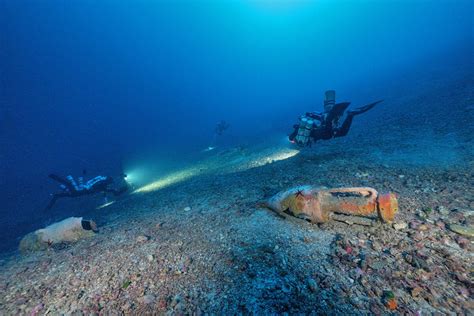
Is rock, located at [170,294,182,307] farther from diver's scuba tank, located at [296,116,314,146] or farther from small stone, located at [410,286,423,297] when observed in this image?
diver's scuba tank, located at [296,116,314,146]

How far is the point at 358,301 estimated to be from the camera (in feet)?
6.34

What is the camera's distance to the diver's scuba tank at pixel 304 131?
8.62m

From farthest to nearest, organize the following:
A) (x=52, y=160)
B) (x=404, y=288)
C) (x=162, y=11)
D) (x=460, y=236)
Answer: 1. (x=162, y=11)
2. (x=52, y=160)
3. (x=460, y=236)
4. (x=404, y=288)

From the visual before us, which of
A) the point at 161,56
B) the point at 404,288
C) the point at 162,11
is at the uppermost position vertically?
the point at 162,11

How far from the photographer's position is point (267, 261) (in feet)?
8.55

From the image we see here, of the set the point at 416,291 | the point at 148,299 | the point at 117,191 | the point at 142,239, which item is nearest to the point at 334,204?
the point at 416,291

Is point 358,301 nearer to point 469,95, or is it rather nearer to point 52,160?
point 469,95

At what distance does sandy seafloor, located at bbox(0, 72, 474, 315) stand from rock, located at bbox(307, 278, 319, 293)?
0.01m

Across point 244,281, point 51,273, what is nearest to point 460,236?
point 244,281

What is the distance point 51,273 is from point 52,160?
184 ft

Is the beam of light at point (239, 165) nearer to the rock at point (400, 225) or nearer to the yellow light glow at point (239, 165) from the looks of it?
the yellow light glow at point (239, 165)

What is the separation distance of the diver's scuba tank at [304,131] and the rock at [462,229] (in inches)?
242

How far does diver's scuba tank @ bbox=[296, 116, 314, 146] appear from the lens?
8.62 m

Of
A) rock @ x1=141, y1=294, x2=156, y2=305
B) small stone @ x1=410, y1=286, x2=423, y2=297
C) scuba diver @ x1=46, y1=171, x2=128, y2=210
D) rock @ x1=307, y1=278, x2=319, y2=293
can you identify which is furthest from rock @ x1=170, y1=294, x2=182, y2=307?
scuba diver @ x1=46, y1=171, x2=128, y2=210
